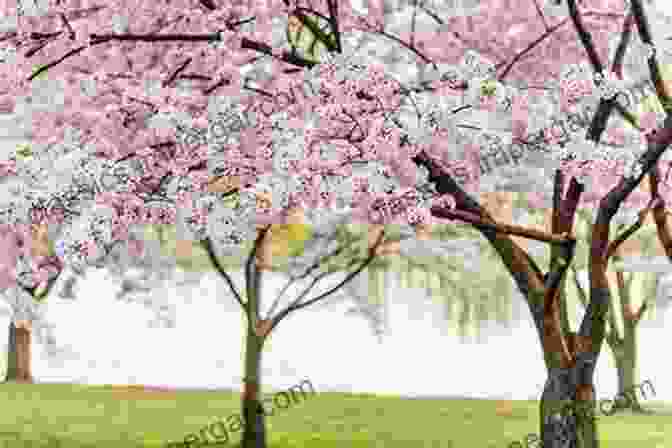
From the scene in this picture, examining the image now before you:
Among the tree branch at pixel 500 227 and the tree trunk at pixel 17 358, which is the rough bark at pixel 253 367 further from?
the tree trunk at pixel 17 358

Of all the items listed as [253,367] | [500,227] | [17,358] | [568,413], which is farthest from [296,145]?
[17,358]

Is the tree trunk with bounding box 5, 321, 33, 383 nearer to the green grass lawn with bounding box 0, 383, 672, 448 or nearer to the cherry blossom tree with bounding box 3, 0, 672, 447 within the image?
the green grass lawn with bounding box 0, 383, 672, 448

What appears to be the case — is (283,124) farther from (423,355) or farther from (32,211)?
(423,355)

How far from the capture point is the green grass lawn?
11.3 m

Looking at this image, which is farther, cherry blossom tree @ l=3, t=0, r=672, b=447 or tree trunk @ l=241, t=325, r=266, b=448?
tree trunk @ l=241, t=325, r=266, b=448

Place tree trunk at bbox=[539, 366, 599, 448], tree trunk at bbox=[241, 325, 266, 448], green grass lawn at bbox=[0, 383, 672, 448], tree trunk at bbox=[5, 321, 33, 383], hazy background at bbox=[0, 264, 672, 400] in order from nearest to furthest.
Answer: tree trunk at bbox=[539, 366, 599, 448]
tree trunk at bbox=[241, 325, 266, 448]
green grass lawn at bbox=[0, 383, 672, 448]
hazy background at bbox=[0, 264, 672, 400]
tree trunk at bbox=[5, 321, 33, 383]

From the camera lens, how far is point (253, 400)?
9914 mm

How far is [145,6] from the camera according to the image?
6.81 metres

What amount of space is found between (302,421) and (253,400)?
116 inches

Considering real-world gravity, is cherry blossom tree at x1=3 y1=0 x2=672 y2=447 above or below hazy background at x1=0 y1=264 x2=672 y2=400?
above

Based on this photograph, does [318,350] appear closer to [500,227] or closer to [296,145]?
[500,227]

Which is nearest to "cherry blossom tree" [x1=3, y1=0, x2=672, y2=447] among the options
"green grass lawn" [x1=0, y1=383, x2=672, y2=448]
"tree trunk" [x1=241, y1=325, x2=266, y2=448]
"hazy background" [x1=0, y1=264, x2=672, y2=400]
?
"tree trunk" [x1=241, y1=325, x2=266, y2=448]

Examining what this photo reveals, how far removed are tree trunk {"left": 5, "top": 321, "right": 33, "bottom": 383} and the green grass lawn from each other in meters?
1.56

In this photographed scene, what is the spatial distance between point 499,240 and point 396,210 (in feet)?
5.86
